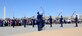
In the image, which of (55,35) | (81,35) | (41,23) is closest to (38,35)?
(55,35)

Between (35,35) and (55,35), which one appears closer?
(55,35)

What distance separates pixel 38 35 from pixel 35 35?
0.95 feet

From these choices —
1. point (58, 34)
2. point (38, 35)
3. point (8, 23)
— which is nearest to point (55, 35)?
point (58, 34)

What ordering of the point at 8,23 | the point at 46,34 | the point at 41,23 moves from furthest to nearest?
the point at 8,23, the point at 41,23, the point at 46,34

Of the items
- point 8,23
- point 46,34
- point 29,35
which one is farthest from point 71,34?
point 8,23

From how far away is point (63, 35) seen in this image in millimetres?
13219

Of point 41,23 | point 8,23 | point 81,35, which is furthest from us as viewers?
Answer: point 8,23

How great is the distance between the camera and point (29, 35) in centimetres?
1493

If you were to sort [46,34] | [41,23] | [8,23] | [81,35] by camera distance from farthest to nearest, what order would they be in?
1. [8,23]
2. [41,23]
3. [46,34]
4. [81,35]

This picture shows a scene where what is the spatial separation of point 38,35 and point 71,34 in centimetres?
204

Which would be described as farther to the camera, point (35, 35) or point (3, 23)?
point (3, 23)

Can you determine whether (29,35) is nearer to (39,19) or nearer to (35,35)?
(35,35)

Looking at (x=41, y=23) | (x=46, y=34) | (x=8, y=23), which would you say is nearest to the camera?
(x=46, y=34)

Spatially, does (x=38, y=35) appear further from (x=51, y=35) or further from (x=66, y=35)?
(x=66, y=35)
